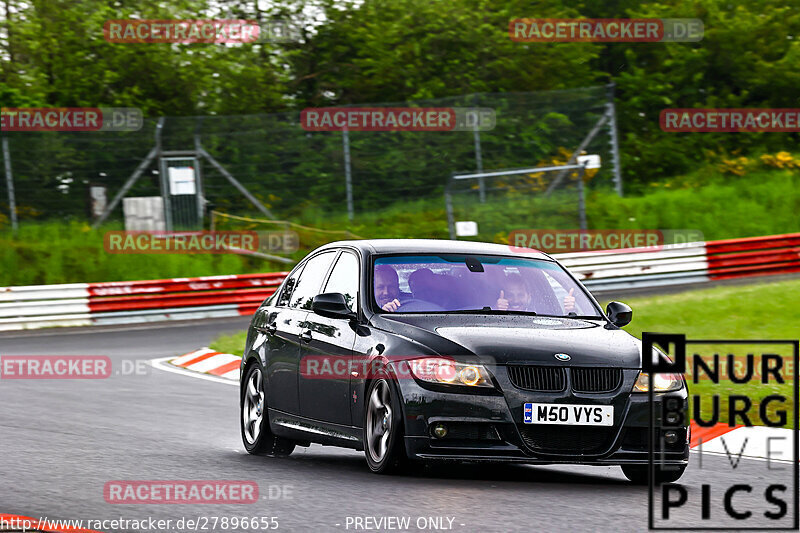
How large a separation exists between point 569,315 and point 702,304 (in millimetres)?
12024

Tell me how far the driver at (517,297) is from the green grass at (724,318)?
11.6ft

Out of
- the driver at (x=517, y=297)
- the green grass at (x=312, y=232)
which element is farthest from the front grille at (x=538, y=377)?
the green grass at (x=312, y=232)

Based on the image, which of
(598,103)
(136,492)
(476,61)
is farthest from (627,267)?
(136,492)

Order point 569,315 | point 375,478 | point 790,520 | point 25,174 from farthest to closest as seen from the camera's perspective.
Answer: point 25,174 < point 569,315 < point 375,478 < point 790,520

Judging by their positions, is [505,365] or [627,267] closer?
[505,365]

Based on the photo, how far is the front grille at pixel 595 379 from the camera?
8258 millimetres

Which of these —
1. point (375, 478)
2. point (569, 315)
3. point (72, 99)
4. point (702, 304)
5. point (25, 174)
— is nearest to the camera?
point (375, 478)

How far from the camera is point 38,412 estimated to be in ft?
42.0

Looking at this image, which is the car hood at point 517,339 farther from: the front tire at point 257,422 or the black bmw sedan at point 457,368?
the front tire at point 257,422

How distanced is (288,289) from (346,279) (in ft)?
3.74

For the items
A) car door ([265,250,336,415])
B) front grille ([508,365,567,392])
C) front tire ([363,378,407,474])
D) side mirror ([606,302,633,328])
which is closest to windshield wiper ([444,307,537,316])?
side mirror ([606,302,633,328])

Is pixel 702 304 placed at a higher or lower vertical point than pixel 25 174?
lower

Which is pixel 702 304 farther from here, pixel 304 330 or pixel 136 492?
pixel 136 492

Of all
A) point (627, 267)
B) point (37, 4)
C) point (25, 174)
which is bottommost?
point (627, 267)
